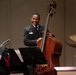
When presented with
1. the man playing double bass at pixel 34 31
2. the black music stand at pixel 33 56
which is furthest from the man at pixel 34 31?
the black music stand at pixel 33 56

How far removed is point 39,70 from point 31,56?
41 centimetres

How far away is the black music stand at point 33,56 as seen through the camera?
9.46 feet

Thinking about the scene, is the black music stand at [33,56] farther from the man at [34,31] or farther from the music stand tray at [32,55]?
the man at [34,31]

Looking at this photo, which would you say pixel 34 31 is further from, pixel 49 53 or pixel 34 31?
pixel 49 53

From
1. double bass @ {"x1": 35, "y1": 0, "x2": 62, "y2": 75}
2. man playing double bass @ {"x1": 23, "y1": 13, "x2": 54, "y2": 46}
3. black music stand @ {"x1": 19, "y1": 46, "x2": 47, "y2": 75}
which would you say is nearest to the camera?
black music stand @ {"x1": 19, "y1": 46, "x2": 47, "y2": 75}

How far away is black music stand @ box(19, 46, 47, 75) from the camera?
2.88 m

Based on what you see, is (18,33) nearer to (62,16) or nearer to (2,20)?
(2,20)

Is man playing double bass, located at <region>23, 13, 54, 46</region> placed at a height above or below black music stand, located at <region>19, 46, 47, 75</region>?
above

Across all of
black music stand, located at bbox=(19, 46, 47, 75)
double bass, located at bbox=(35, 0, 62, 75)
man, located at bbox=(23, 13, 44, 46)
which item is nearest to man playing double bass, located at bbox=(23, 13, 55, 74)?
man, located at bbox=(23, 13, 44, 46)

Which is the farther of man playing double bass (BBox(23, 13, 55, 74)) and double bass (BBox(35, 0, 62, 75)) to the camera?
man playing double bass (BBox(23, 13, 55, 74))

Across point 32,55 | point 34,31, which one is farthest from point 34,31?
point 32,55

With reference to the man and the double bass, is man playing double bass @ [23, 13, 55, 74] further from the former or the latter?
the double bass

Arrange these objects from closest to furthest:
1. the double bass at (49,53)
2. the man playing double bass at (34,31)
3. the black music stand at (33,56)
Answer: the black music stand at (33,56), the double bass at (49,53), the man playing double bass at (34,31)

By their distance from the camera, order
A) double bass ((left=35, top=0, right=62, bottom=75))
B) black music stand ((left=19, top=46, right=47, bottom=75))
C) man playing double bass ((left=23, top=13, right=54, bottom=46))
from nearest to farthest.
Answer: black music stand ((left=19, top=46, right=47, bottom=75)), double bass ((left=35, top=0, right=62, bottom=75)), man playing double bass ((left=23, top=13, right=54, bottom=46))
